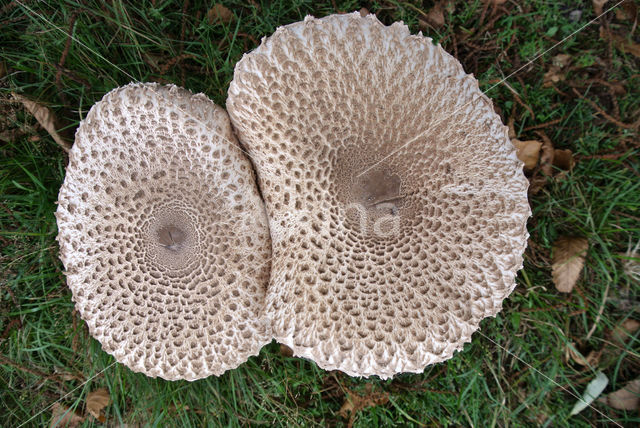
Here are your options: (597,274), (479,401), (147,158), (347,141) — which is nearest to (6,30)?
(147,158)

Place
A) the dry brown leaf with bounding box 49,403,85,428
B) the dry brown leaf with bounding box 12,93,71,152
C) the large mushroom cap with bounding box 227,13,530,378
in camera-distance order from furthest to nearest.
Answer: the dry brown leaf with bounding box 49,403,85,428 → the dry brown leaf with bounding box 12,93,71,152 → the large mushroom cap with bounding box 227,13,530,378

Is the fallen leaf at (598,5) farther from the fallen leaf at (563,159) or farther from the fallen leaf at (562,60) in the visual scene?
the fallen leaf at (563,159)

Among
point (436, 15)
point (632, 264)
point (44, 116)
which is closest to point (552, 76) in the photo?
point (436, 15)

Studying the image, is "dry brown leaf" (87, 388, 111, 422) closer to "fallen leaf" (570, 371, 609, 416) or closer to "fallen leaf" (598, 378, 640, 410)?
"fallen leaf" (570, 371, 609, 416)

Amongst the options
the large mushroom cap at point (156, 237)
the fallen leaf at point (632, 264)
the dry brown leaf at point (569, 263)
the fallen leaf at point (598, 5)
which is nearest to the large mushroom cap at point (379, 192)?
the large mushroom cap at point (156, 237)

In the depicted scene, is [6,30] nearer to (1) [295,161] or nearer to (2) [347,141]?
(1) [295,161]

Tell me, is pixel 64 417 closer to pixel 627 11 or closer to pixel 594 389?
pixel 594 389

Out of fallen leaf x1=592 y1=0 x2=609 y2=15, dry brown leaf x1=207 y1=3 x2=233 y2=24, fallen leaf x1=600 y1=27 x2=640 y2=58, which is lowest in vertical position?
dry brown leaf x1=207 y1=3 x2=233 y2=24

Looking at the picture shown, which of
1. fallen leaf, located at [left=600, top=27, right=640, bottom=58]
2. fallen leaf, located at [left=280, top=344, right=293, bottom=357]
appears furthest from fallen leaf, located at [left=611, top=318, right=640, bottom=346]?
fallen leaf, located at [left=280, top=344, right=293, bottom=357]
